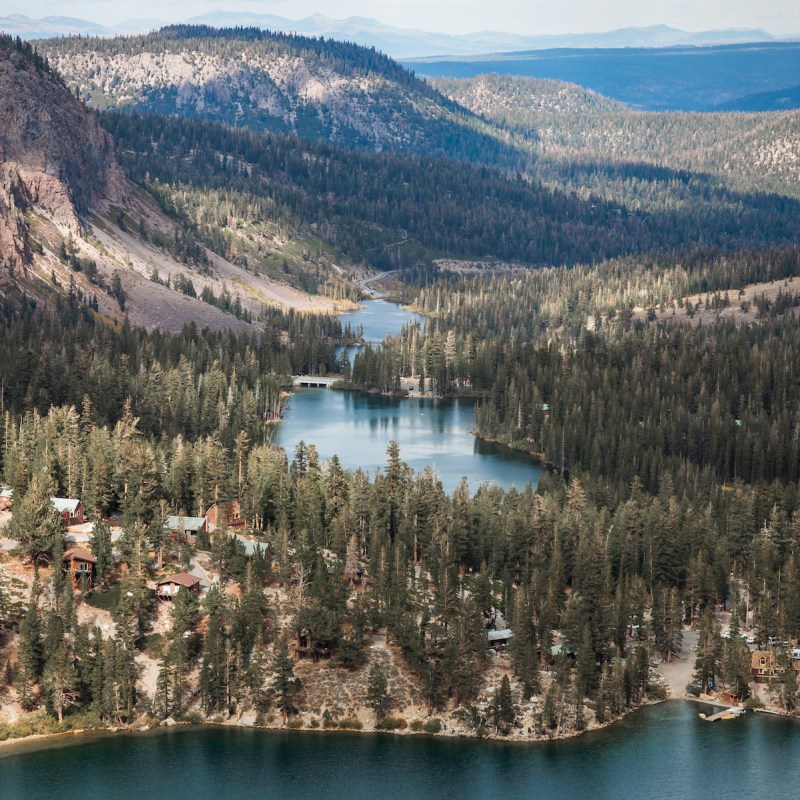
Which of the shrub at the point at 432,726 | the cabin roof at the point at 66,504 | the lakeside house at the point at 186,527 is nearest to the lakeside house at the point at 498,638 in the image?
the shrub at the point at 432,726

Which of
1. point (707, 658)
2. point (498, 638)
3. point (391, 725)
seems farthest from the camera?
point (498, 638)

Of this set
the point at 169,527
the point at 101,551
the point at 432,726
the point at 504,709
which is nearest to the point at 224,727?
the point at 432,726

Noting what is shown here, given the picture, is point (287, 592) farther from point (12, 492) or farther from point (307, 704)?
point (12, 492)

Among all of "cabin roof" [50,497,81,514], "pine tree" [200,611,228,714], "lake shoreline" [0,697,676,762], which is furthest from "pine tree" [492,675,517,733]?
"cabin roof" [50,497,81,514]

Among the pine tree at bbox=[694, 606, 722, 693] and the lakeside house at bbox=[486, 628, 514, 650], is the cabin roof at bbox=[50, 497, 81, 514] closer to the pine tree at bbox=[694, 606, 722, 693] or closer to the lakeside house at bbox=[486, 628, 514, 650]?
the lakeside house at bbox=[486, 628, 514, 650]

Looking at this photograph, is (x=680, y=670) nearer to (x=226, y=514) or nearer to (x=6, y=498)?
(x=226, y=514)

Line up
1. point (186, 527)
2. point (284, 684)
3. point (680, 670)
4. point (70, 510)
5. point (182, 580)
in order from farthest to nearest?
point (186, 527)
point (70, 510)
point (182, 580)
point (680, 670)
point (284, 684)
